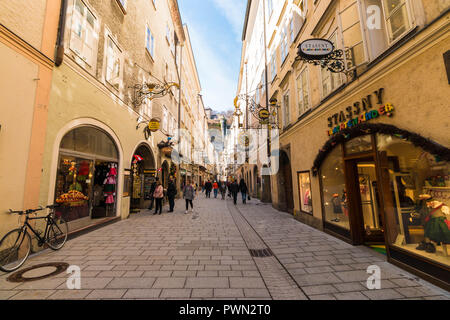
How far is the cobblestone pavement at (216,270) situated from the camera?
117 inches

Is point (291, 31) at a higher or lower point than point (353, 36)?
higher

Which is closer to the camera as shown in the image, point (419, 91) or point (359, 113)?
point (419, 91)

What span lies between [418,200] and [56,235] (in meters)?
8.21

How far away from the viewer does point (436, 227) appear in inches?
135

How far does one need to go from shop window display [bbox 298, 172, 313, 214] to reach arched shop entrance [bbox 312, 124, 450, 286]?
137 centimetres

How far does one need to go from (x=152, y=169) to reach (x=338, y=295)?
11820mm

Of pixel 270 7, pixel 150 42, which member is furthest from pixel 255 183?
pixel 150 42

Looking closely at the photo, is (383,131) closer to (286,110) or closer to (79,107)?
(286,110)

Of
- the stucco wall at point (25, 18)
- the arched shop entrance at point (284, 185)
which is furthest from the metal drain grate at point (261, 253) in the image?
the stucco wall at point (25, 18)

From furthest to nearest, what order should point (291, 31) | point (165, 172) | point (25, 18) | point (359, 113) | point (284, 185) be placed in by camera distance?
1. point (165, 172)
2. point (284, 185)
3. point (291, 31)
4. point (359, 113)
5. point (25, 18)

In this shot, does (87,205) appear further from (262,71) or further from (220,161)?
(220,161)

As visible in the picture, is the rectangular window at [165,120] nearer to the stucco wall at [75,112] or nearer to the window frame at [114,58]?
the stucco wall at [75,112]
